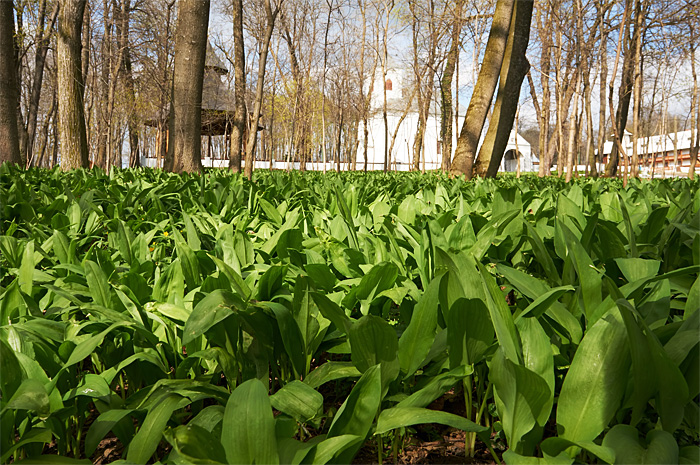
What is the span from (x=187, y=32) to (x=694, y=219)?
693 cm

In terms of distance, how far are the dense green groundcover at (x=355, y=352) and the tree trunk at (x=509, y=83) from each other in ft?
24.8

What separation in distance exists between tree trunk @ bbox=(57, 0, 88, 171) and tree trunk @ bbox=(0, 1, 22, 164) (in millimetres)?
1075

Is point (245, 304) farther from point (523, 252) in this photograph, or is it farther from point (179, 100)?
point (179, 100)

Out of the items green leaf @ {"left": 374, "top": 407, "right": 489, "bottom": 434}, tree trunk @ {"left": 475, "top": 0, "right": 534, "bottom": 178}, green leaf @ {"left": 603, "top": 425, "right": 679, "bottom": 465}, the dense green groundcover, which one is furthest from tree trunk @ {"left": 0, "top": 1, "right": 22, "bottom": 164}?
green leaf @ {"left": 603, "top": 425, "right": 679, "bottom": 465}

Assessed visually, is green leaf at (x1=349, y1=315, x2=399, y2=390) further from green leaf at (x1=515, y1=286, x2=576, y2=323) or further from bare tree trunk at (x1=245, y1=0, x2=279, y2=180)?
bare tree trunk at (x1=245, y1=0, x2=279, y2=180)

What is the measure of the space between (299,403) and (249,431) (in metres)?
0.24

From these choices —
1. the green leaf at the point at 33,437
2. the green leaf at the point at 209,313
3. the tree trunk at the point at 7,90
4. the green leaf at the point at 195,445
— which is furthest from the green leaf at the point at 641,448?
the tree trunk at the point at 7,90

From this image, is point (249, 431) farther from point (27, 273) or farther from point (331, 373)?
point (27, 273)

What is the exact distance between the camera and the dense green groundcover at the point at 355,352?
3.17 ft

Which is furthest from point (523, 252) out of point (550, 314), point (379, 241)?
point (550, 314)

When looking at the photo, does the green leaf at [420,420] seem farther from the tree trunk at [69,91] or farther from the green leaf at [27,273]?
the tree trunk at [69,91]

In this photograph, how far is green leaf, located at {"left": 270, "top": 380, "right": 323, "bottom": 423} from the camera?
107 centimetres

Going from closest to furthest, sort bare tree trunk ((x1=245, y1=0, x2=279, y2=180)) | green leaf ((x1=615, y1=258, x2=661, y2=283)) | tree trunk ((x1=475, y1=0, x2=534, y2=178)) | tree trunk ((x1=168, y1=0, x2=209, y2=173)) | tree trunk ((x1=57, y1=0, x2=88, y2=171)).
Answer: green leaf ((x1=615, y1=258, x2=661, y2=283))
tree trunk ((x1=168, y1=0, x2=209, y2=173))
tree trunk ((x1=57, y1=0, x2=88, y2=171))
tree trunk ((x1=475, y1=0, x2=534, y2=178))
bare tree trunk ((x1=245, y1=0, x2=279, y2=180))

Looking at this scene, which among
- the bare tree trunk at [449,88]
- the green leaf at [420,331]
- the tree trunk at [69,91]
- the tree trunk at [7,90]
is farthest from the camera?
the bare tree trunk at [449,88]
